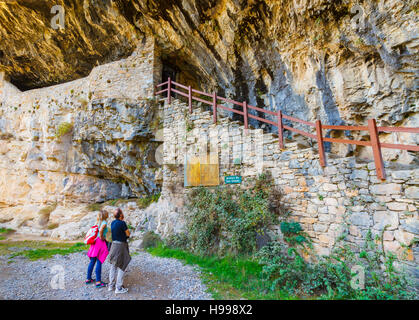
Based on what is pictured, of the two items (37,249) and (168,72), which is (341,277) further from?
(168,72)

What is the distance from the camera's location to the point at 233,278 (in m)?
4.16

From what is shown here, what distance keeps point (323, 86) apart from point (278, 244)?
5.24 meters

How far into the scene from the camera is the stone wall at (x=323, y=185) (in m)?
3.36

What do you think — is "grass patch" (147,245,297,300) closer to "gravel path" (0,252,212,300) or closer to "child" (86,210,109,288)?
"gravel path" (0,252,212,300)

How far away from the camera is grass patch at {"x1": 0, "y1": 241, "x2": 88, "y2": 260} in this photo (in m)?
6.10

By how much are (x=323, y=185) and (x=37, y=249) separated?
914cm

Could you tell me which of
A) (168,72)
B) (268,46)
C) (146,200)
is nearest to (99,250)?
(146,200)

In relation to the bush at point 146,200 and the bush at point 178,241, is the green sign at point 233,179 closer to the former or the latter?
the bush at point 178,241

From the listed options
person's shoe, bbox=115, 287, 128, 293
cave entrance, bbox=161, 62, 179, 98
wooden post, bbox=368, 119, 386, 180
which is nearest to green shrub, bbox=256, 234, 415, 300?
wooden post, bbox=368, 119, 386, 180

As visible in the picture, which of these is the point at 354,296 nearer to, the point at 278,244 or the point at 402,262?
the point at 402,262

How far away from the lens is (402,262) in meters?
3.24

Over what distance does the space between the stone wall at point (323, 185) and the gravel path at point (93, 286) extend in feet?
8.66

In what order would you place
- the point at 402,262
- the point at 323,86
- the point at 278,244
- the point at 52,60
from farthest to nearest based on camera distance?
the point at 52,60
the point at 323,86
the point at 278,244
the point at 402,262
